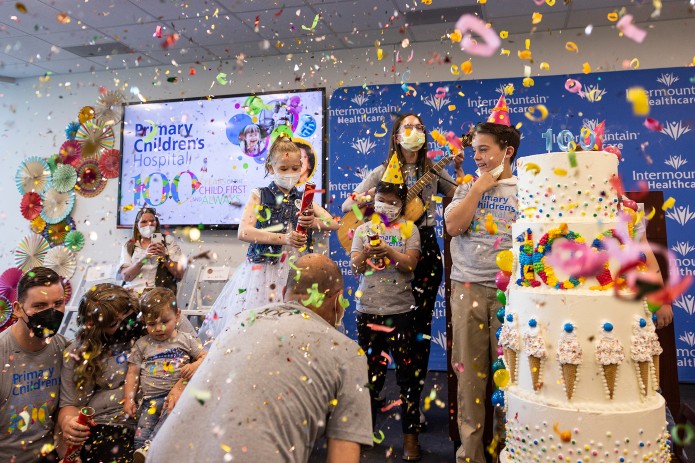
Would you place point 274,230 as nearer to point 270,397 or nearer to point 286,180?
point 286,180

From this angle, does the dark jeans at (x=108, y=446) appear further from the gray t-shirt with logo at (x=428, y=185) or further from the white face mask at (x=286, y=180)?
the gray t-shirt with logo at (x=428, y=185)

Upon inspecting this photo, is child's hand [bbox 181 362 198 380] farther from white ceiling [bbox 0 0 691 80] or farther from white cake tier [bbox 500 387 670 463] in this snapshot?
white ceiling [bbox 0 0 691 80]

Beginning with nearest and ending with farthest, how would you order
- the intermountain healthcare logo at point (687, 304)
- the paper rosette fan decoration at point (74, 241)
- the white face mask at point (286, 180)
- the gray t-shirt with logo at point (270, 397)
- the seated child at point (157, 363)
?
the gray t-shirt with logo at point (270, 397)
the seated child at point (157, 363)
the white face mask at point (286, 180)
the intermountain healthcare logo at point (687, 304)
the paper rosette fan decoration at point (74, 241)

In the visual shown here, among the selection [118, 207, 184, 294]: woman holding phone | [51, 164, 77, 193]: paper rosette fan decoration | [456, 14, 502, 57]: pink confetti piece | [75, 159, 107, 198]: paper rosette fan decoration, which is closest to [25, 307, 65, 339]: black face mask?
[118, 207, 184, 294]: woman holding phone

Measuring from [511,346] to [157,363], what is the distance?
1.48 meters

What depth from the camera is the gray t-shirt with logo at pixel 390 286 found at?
303cm

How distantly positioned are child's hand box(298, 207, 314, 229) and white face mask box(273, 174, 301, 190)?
0.22 metres

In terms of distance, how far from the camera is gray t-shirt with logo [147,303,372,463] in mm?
1322

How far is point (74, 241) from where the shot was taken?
597 centimetres

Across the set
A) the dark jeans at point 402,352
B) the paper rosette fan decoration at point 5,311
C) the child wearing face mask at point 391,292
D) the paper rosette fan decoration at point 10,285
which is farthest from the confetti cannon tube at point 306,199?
the paper rosette fan decoration at point 10,285

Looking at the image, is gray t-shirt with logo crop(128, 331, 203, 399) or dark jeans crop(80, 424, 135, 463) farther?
gray t-shirt with logo crop(128, 331, 203, 399)

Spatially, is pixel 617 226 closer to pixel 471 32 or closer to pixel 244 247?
pixel 471 32

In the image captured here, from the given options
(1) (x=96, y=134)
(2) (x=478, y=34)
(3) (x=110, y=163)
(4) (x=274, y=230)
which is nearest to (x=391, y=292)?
(4) (x=274, y=230)

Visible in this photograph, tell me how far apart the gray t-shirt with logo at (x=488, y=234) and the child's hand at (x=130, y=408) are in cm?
153
